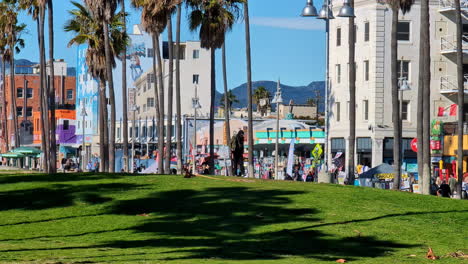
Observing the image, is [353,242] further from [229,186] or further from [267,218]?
[229,186]

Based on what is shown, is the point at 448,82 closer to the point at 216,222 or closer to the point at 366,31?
the point at 366,31

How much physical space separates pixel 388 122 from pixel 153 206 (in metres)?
40.6

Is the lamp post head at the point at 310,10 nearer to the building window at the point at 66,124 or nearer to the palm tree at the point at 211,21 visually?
the palm tree at the point at 211,21

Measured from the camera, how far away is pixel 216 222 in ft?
79.4

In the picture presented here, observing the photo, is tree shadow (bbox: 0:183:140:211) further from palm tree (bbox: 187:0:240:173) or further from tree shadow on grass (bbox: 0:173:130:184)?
palm tree (bbox: 187:0:240:173)

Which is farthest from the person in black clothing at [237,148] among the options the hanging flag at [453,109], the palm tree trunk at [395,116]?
the hanging flag at [453,109]

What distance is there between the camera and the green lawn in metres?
19.4

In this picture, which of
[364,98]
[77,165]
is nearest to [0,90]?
[77,165]

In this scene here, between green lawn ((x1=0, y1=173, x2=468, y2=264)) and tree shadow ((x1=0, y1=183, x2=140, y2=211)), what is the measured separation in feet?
0.12

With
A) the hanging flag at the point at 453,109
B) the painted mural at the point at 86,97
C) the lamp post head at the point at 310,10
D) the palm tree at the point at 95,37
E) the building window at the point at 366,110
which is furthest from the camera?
the painted mural at the point at 86,97

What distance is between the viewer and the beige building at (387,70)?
64562mm

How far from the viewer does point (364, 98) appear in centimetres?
6594

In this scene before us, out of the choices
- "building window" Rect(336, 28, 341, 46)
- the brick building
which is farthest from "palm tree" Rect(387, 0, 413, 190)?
the brick building

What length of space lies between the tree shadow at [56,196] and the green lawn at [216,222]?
0.04 m
